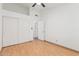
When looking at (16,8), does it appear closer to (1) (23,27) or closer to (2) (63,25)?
(1) (23,27)

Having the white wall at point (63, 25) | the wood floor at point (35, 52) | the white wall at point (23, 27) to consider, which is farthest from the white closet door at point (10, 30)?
the white wall at point (63, 25)

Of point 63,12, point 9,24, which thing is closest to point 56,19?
point 63,12

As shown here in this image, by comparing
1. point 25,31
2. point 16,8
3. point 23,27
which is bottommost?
point 25,31

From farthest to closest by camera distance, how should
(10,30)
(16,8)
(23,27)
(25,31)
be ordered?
(25,31) → (23,27) → (16,8) → (10,30)

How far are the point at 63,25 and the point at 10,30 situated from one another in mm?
3194

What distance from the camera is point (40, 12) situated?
263 inches

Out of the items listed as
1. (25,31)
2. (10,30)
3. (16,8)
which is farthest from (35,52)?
(16,8)

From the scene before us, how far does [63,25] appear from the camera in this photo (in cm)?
461

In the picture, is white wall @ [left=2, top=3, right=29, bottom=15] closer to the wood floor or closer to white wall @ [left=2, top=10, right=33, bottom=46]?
white wall @ [left=2, top=10, right=33, bottom=46]

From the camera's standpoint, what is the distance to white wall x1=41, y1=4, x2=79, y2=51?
3883 millimetres

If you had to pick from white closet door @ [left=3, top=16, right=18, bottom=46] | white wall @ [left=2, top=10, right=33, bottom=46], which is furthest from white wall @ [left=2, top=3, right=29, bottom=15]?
white closet door @ [left=3, top=16, right=18, bottom=46]

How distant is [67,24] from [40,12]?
3040 mm

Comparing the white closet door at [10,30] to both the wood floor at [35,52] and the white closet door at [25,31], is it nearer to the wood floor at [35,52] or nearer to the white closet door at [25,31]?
the white closet door at [25,31]

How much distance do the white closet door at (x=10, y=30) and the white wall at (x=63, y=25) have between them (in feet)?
8.03
